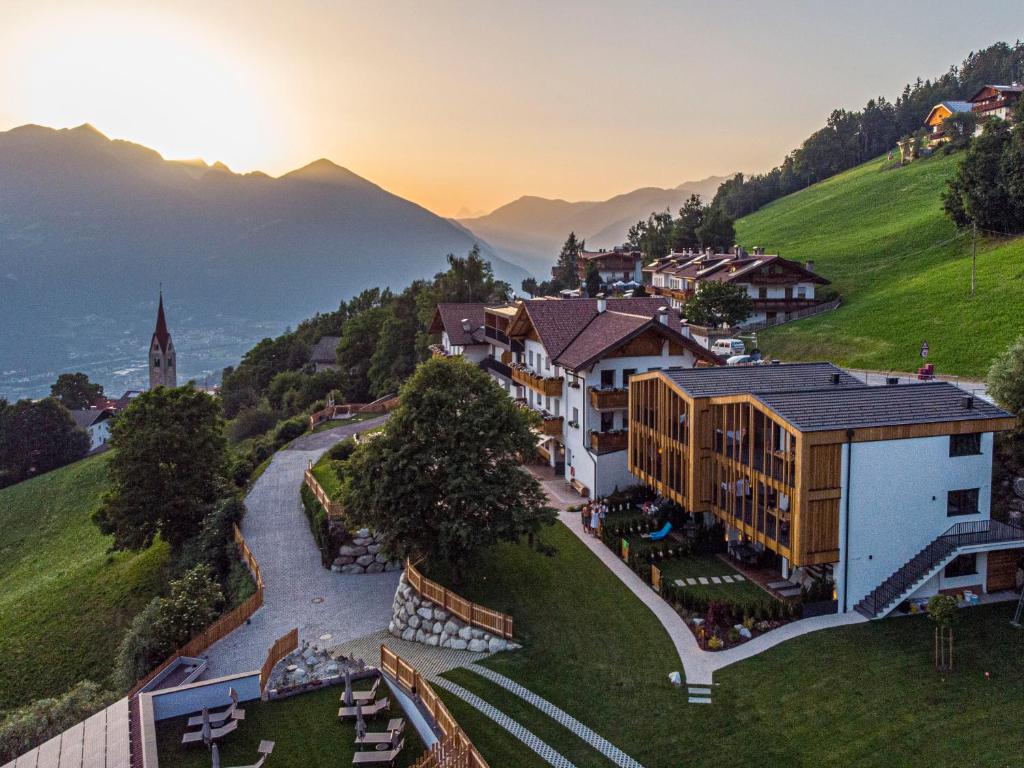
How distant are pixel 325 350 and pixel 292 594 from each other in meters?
73.0

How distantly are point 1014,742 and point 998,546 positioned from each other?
8.92 m

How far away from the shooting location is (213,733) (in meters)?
19.9

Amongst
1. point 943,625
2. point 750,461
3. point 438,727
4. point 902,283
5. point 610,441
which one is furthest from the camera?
point 902,283

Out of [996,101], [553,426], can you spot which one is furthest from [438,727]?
[996,101]

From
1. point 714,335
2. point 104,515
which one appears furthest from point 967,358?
point 104,515

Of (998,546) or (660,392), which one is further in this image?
(660,392)

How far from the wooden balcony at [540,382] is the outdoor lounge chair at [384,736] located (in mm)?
24371

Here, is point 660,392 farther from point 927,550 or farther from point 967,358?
point 967,358

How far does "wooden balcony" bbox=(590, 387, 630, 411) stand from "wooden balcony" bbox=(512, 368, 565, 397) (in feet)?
13.0

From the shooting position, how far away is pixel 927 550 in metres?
25.7

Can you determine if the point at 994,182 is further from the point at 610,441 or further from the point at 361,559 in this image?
the point at 361,559

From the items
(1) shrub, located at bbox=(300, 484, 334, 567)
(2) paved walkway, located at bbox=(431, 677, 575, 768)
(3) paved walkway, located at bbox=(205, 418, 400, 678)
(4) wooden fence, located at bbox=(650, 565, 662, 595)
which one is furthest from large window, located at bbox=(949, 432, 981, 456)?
(1) shrub, located at bbox=(300, 484, 334, 567)

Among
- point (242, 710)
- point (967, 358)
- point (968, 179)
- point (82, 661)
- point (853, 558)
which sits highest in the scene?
point (968, 179)

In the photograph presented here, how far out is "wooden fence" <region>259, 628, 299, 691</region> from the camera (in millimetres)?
22628
